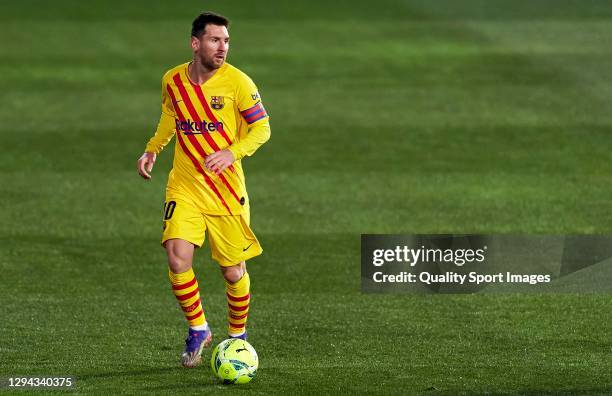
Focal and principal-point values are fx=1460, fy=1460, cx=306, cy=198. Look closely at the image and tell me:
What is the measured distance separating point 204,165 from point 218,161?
20 centimetres

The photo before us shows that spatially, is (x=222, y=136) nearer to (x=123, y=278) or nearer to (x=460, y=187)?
(x=123, y=278)

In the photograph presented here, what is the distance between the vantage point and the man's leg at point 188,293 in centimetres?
930

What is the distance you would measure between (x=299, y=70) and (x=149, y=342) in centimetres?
1242

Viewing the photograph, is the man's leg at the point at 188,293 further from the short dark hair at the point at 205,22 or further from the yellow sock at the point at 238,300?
the short dark hair at the point at 205,22

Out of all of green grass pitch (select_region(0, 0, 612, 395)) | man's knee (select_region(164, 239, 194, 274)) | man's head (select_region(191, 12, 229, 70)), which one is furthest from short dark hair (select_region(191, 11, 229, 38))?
green grass pitch (select_region(0, 0, 612, 395))

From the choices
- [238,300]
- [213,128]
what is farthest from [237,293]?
[213,128]

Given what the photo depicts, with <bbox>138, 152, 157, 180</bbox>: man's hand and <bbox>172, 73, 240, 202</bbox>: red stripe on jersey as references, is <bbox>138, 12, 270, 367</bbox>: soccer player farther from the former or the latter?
<bbox>138, 152, 157, 180</bbox>: man's hand

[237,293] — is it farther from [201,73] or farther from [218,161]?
[201,73]

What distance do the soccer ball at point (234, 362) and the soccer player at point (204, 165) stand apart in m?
0.53

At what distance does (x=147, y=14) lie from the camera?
1048 inches

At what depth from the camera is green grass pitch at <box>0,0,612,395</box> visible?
9.64 metres

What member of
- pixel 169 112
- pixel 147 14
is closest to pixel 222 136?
pixel 169 112

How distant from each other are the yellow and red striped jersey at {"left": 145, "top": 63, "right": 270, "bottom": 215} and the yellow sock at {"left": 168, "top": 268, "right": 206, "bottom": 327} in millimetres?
454

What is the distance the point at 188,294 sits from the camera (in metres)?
9.43
